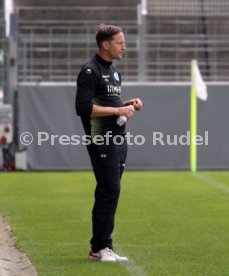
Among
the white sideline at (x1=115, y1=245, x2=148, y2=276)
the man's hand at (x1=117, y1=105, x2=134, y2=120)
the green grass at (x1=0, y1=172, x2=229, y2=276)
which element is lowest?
the green grass at (x1=0, y1=172, x2=229, y2=276)

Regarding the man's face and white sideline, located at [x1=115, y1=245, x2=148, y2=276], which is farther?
the man's face

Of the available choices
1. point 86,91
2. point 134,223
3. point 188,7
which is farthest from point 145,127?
point 86,91

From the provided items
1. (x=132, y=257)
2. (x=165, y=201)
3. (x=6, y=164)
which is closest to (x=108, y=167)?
(x=132, y=257)

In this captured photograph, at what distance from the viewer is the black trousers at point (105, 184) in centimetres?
784

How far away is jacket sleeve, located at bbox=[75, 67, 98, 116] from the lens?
25.4 feet

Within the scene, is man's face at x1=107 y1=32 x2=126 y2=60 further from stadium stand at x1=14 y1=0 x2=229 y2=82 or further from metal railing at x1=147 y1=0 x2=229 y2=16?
metal railing at x1=147 y1=0 x2=229 y2=16

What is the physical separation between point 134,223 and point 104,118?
11.2 ft

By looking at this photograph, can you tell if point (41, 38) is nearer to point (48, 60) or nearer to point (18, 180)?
point (48, 60)

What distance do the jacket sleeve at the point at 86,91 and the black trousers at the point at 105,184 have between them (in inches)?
12.8

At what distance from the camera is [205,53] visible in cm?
2536

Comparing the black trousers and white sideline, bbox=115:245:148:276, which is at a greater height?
the black trousers
